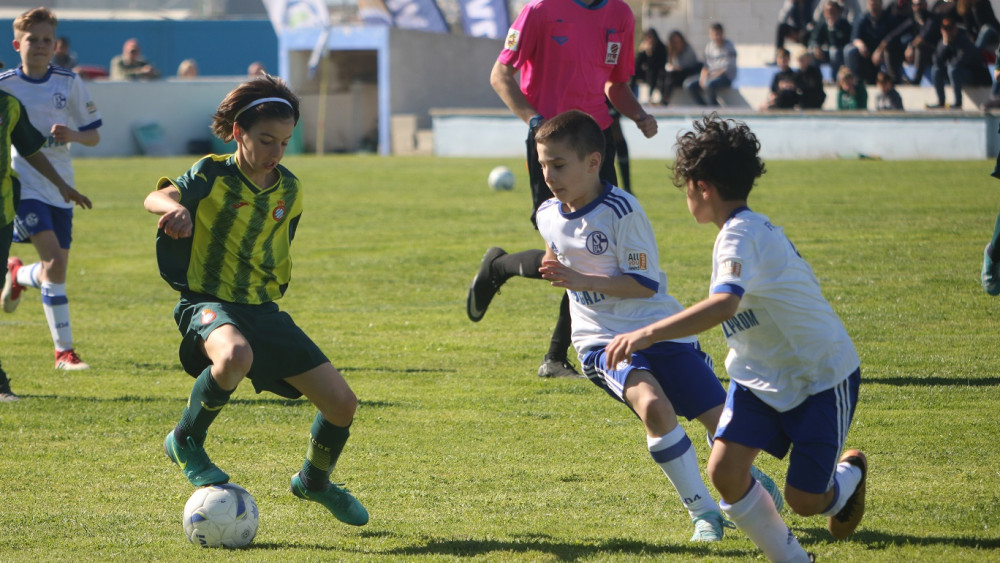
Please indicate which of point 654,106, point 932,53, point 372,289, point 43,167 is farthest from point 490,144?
point 43,167

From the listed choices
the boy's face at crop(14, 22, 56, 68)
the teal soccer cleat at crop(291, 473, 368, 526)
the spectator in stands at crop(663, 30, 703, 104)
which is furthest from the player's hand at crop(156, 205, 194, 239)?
the spectator in stands at crop(663, 30, 703, 104)

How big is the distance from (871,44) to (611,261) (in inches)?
733

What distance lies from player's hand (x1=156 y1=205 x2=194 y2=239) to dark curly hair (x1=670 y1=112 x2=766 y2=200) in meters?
1.67

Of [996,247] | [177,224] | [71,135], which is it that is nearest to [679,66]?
[996,247]

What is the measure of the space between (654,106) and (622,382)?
65.4ft

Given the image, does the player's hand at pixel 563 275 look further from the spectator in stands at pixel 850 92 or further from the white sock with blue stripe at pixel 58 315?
the spectator in stands at pixel 850 92

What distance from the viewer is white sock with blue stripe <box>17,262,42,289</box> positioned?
8263 mm

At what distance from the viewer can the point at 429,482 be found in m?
4.88

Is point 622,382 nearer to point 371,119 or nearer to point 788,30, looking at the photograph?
point 788,30

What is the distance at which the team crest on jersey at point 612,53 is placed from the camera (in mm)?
6715

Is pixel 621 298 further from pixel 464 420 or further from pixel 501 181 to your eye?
pixel 501 181

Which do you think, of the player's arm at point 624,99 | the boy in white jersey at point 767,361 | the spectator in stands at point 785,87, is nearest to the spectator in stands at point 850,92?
the spectator in stands at point 785,87

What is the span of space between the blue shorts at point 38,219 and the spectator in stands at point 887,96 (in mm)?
15899

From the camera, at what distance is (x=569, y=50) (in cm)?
663
